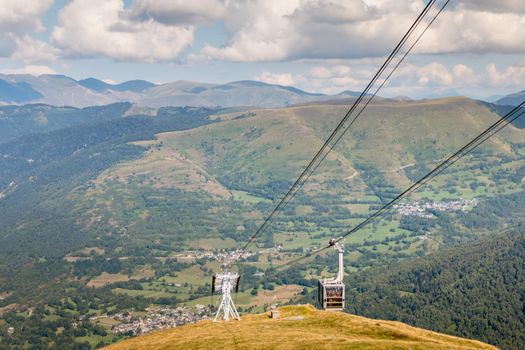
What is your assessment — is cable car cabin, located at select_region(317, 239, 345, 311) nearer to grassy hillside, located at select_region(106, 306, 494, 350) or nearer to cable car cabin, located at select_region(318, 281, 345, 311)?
cable car cabin, located at select_region(318, 281, 345, 311)

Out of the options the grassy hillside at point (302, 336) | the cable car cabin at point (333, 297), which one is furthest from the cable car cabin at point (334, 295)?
the grassy hillside at point (302, 336)

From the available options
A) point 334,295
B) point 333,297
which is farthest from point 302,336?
point 334,295

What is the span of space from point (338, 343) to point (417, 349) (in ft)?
30.0

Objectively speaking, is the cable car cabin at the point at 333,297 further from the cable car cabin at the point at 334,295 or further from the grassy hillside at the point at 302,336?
the grassy hillside at the point at 302,336

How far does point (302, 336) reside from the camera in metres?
82.4

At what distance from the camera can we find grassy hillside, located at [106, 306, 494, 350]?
74181 millimetres

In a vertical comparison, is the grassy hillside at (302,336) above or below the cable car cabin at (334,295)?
below

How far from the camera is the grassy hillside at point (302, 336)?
74181mm

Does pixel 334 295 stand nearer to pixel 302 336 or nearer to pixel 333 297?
pixel 333 297

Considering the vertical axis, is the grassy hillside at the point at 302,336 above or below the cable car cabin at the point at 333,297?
below

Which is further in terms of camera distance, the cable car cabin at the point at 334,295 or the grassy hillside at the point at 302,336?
the cable car cabin at the point at 334,295

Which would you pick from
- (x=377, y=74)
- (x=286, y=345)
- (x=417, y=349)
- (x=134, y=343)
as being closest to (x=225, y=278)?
(x=134, y=343)

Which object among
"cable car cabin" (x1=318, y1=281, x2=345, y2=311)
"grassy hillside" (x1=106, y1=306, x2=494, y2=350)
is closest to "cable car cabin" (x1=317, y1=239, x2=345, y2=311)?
"cable car cabin" (x1=318, y1=281, x2=345, y2=311)

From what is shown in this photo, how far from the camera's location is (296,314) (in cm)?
10938
